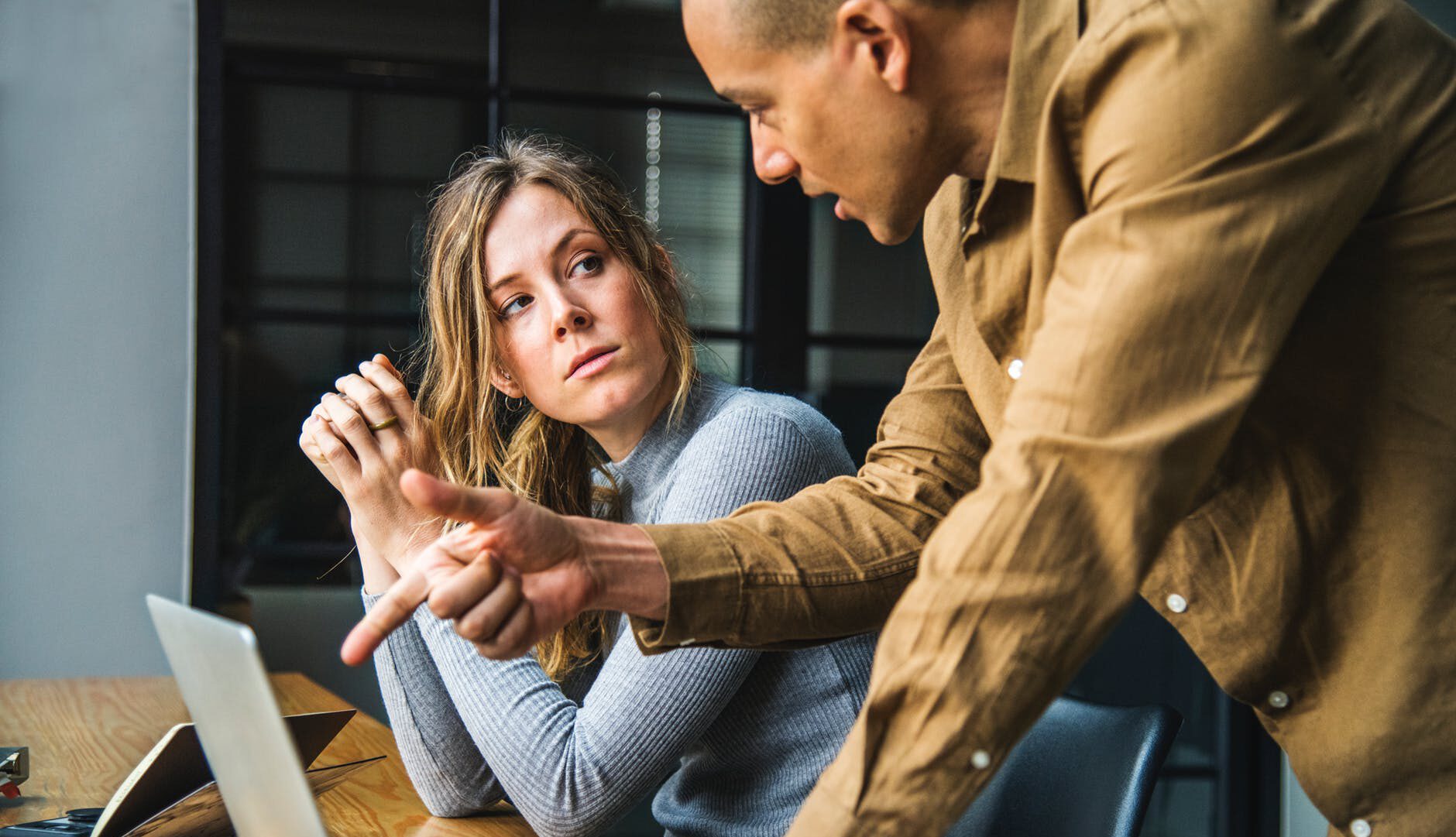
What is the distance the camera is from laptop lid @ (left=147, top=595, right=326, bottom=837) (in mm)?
636

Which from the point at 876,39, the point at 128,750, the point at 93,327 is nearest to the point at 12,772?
the point at 128,750

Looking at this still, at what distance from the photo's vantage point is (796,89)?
33.0 inches

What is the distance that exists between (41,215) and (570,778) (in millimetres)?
2419

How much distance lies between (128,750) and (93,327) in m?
1.69

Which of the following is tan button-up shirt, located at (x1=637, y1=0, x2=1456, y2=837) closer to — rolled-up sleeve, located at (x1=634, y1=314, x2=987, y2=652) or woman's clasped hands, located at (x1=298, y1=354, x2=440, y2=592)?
rolled-up sleeve, located at (x1=634, y1=314, x2=987, y2=652)

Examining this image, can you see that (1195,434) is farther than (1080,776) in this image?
No

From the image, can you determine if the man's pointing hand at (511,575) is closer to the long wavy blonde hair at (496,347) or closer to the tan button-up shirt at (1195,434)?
the tan button-up shirt at (1195,434)

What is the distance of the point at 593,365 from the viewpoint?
1.50 metres

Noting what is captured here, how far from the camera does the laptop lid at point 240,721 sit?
25.0 inches

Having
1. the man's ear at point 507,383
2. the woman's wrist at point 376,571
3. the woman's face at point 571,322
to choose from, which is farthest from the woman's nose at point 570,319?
the woman's wrist at point 376,571

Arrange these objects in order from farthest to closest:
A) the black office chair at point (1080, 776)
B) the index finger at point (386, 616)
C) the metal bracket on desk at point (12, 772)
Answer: the metal bracket on desk at point (12, 772), the black office chair at point (1080, 776), the index finger at point (386, 616)

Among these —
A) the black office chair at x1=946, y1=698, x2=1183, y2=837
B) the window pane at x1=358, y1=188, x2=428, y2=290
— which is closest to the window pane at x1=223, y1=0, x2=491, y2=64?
the window pane at x1=358, y1=188, x2=428, y2=290

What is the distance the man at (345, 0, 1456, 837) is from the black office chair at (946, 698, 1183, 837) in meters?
0.29

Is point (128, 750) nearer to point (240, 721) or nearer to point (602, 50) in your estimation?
point (240, 721)
